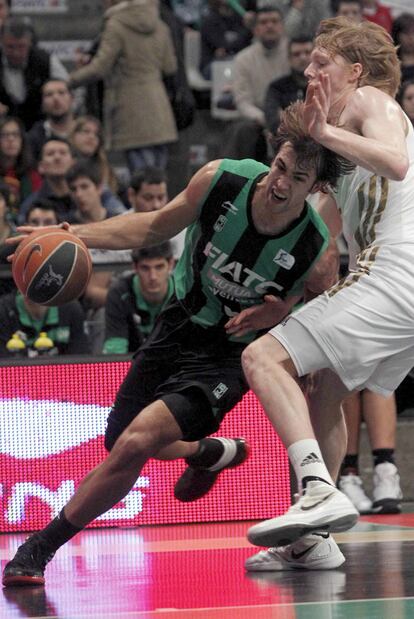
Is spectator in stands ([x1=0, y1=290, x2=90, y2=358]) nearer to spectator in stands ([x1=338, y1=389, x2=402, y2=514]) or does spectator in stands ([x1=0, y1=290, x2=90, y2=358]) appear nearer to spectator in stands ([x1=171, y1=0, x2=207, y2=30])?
spectator in stands ([x1=338, y1=389, x2=402, y2=514])

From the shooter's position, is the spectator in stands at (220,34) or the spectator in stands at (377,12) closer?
the spectator in stands at (377,12)

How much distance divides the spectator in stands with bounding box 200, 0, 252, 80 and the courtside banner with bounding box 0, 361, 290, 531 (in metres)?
6.65

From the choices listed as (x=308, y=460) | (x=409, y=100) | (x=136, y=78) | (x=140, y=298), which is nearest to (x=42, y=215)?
(x=140, y=298)

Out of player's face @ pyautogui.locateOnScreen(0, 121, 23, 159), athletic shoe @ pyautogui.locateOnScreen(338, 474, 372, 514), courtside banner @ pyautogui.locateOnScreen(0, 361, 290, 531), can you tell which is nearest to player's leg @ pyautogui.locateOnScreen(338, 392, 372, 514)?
athletic shoe @ pyautogui.locateOnScreen(338, 474, 372, 514)

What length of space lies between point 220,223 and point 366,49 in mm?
822

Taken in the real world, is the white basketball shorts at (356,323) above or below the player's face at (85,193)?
above

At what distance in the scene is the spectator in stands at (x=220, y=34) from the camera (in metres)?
13.0

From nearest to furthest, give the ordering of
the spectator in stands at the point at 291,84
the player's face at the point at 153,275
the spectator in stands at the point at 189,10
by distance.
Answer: the player's face at the point at 153,275
the spectator in stands at the point at 291,84
the spectator in stands at the point at 189,10

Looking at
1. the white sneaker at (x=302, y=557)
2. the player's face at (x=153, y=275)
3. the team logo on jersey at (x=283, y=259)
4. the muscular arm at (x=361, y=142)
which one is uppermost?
the muscular arm at (x=361, y=142)

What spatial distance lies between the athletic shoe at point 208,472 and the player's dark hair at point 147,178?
3254 millimetres

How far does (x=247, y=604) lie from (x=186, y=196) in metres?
1.62

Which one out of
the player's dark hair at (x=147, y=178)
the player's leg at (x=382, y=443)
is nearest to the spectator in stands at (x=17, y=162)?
the player's dark hair at (x=147, y=178)

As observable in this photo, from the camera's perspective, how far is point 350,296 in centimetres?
479

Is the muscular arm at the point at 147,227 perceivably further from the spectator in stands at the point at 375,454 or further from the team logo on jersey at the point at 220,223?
the spectator in stands at the point at 375,454
